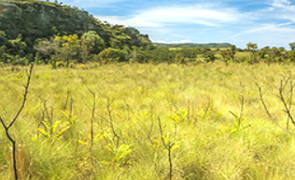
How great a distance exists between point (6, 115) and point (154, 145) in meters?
1.74

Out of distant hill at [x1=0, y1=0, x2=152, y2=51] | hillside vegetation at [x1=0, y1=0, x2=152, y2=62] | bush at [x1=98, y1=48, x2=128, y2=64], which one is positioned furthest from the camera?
distant hill at [x1=0, y1=0, x2=152, y2=51]

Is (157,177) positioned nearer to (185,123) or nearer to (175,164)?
(175,164)

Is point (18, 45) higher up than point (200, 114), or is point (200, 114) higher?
point (18, 45)

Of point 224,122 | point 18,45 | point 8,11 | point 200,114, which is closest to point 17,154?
point 200,114

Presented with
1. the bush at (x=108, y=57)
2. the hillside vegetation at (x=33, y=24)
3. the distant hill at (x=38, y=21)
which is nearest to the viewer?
the bush at (x=108, y=57)

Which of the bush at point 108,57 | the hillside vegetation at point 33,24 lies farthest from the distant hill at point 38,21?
the bush at point 108,57

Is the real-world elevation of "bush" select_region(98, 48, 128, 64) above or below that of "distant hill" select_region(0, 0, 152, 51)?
below

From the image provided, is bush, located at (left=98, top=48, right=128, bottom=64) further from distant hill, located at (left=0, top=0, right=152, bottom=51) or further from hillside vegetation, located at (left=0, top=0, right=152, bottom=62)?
distant hill, located at (left=0, top=0, right=152, bottom=51)

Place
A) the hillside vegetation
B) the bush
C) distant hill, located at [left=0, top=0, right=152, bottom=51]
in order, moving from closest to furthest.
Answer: the bush → the hillside vegetation → distant hill, located at [left=0, top=0, right=152, bottom=51]

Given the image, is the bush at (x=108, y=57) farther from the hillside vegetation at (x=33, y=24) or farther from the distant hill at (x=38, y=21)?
the distant hill at (x=38, y=21)

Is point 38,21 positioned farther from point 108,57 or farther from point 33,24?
point 108,57

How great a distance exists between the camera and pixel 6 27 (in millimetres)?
40969

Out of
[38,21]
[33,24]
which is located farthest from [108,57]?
[38,21]

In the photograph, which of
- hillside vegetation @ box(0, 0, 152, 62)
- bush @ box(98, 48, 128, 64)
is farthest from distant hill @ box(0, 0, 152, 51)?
bush @ box(98, 48, 128, 64)
